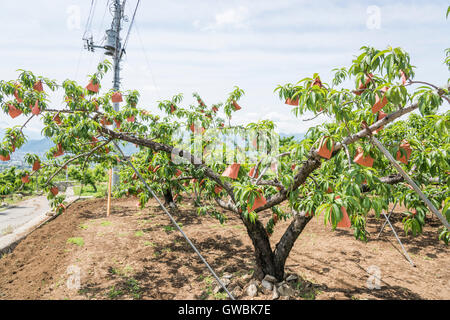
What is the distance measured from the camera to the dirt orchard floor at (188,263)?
Answer: 322 centimetres

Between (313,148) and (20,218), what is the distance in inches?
413

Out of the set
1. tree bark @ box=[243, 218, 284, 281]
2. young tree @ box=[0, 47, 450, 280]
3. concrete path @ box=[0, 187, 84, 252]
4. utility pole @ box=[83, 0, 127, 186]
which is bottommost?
concrete path @ box=[0, 187, 84, 252]

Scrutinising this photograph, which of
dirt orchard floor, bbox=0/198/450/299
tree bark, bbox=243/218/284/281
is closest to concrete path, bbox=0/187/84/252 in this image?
dirt orchard floor, bbox=0/198/450/299

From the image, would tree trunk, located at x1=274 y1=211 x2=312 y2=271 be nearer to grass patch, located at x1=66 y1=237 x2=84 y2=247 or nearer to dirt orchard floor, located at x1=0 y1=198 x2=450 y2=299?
dirt orchard floor, located at x1=0 y1=198 x2=450 y2=299

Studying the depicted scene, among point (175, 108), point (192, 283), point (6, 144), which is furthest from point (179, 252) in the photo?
point (6, 144)

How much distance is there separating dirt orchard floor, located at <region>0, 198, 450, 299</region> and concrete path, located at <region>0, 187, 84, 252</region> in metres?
0.35

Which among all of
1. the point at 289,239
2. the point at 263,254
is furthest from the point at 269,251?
the point at 289,239

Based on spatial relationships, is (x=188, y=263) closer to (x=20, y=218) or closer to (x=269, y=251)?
(x=269, y=251)

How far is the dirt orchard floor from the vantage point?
10.6 ft

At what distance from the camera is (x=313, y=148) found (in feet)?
7.13

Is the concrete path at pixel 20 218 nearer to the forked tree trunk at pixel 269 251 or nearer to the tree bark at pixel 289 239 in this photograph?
the forked tree trunk at pixel 269 251

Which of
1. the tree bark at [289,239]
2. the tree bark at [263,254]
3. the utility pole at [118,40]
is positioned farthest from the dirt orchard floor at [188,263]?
the utility pole at [118,40]

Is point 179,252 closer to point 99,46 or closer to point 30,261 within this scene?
point 30,261
